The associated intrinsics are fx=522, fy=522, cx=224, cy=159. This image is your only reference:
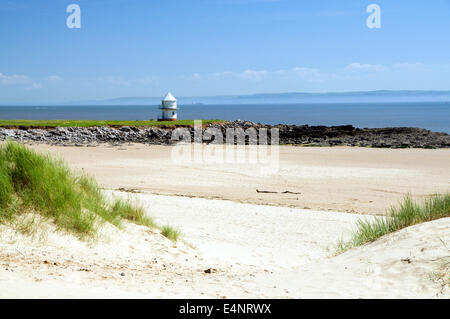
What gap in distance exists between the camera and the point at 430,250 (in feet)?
18.4

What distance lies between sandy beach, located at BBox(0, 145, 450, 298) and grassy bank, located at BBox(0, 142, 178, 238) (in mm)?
200

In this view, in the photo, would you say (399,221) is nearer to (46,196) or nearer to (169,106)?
(46,196)

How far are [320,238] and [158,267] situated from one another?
408 centimetres

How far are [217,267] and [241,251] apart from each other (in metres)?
1.54

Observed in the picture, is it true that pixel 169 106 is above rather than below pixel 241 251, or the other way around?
above

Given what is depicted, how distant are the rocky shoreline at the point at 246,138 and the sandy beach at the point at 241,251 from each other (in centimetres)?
1427

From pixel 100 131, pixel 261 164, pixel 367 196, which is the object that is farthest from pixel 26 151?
pixel 100 131

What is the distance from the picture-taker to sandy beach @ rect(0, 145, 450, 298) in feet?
16.5

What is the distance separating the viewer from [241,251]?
27.3 feet

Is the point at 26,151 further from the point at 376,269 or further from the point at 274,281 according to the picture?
the point at 376,269

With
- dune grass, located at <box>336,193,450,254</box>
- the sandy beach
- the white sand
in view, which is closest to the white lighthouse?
the sandy beach

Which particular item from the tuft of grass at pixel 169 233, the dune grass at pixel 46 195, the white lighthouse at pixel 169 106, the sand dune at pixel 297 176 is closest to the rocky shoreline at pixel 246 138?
the sand dune at pixel 297 176

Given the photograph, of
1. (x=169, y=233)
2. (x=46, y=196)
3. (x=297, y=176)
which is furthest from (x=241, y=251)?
(x=297, y=176)

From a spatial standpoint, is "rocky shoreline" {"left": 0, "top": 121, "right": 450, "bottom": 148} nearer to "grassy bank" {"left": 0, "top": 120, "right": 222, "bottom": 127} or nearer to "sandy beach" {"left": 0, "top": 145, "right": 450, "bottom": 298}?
"grassy bank" {"left": 0, "top": 120, "right": 222, "bottom": 127}
